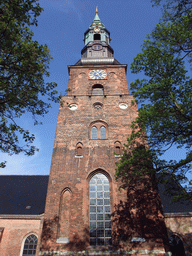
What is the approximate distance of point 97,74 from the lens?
63.6 ft

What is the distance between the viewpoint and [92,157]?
1312 centimetres

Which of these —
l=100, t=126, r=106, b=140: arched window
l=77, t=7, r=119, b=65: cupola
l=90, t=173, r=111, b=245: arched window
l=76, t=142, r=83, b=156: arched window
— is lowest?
l=90, t=173, r=111, b=245: arched window

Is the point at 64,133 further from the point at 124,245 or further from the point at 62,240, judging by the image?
the point at 124,245

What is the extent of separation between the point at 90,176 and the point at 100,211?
2.13 metres

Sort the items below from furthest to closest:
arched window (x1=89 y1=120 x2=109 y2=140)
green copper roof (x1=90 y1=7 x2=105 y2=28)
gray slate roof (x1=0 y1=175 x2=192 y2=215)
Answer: green copper roof (x1=90 y1=7 x2=105 y2=28) → gray slate roof (x1=0 y1=175 x2=192 y2=215) → arched window (x1=89 y1=120 x2=109 y2=140)

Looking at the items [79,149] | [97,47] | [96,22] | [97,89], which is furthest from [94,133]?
[96,22]

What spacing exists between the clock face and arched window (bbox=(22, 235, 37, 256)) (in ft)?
46.7

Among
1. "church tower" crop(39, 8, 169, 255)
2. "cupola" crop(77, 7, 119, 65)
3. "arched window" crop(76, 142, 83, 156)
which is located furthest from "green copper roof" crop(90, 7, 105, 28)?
"arched window" crop(76, 142, 83, 156)

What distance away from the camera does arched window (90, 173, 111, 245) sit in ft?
35.3

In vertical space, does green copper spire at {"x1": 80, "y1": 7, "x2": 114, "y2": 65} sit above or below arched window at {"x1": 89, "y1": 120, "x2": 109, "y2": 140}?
above

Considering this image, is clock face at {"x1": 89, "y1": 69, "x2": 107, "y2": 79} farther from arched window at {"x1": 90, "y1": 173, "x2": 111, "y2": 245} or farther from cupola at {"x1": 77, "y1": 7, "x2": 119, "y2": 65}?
arched window at {"x1": 90, "y1": 173, "x2": 111, "y2": 245}

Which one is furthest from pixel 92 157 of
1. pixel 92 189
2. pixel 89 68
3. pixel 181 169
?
pixel 89 68

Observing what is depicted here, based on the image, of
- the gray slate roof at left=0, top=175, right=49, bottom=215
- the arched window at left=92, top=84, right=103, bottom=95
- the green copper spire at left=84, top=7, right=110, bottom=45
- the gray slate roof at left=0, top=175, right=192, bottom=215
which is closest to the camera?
the gray slate roof at left=0, top=175, right=192, bottom=215

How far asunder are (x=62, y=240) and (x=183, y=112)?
869cm
